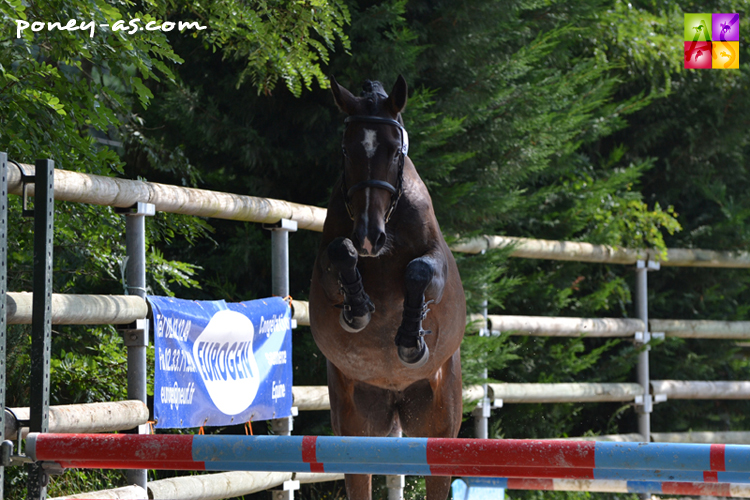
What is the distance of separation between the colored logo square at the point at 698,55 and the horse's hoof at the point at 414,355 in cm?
695

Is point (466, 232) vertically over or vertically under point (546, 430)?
over

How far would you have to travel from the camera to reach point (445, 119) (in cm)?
571

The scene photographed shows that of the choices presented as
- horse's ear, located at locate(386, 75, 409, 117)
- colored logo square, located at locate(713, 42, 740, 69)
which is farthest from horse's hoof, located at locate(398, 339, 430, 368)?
colored logo square, located at locate(713, 42, 740, 69)

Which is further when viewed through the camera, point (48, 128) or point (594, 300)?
point (594, 300)

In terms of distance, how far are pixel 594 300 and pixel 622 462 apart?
6.06 m

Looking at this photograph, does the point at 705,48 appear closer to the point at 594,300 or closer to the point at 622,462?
the point at 594,300

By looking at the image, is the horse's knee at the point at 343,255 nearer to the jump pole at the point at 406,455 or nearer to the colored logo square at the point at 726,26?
the jump pole at the point at 406,455

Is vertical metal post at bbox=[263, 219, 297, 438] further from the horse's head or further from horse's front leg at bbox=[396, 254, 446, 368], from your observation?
horse's front leg at bbox=[396, 254, 446, 368]

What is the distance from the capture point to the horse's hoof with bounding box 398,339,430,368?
10.2 ft

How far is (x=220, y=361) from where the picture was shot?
4.41 metres

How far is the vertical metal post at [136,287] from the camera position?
4.02m

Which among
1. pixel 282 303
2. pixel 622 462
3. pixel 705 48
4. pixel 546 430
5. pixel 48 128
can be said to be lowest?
pixel 546 430

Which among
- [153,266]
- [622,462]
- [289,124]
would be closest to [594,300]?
[289,124]

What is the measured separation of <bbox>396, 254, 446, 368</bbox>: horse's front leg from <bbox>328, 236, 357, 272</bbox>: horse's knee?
230mm
